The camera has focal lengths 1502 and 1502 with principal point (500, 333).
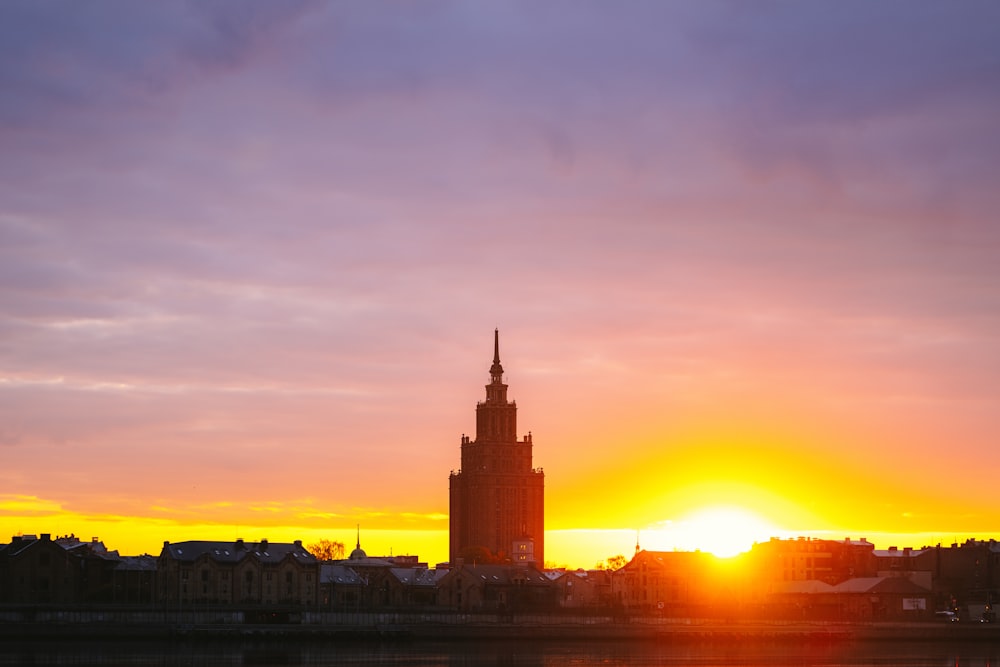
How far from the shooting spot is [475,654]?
116 meters

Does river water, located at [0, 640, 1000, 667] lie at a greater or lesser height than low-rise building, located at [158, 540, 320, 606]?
lesser

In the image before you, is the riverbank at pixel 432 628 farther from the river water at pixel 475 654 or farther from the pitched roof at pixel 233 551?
the pitched roof at pixel 233 551

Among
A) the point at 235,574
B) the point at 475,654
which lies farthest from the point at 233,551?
the point at 475,654

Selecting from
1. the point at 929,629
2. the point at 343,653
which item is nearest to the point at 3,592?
the point at 343,653

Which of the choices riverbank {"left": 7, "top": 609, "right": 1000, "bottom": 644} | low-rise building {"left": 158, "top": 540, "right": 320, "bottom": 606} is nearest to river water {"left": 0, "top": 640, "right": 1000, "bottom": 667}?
riverbank {"left": 7, "top": 609, "right": 1000, "bottom": 644}

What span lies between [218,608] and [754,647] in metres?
53.6

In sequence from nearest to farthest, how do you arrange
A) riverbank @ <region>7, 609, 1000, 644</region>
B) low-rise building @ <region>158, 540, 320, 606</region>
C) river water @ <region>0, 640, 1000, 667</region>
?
river water @ <region>0, 640, 1000, 667</region>, riverbank @ <region>7, 609, 1000, 644</region>, low-rise building @ <region>158, 540, 320, 606</region>

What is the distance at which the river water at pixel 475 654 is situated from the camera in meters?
101

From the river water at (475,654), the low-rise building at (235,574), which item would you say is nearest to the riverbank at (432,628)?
the river water at (475,654)

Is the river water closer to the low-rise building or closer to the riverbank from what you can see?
the riverbank

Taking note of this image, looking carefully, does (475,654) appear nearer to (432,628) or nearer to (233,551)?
(432,628)

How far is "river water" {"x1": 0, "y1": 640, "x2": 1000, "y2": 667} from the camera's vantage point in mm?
100938

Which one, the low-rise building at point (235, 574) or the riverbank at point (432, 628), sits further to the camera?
the low-rise building at point (235, 574)

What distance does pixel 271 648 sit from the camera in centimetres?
11806
